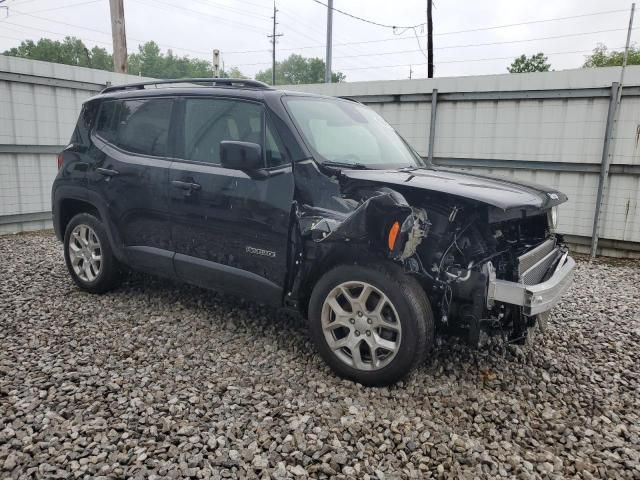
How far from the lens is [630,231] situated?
270 inches

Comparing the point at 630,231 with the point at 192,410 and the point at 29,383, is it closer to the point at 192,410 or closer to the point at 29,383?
the point at 192,410

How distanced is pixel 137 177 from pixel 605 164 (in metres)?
6.23

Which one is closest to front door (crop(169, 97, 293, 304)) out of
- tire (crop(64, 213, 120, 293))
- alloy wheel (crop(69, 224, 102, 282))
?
tire (crop(64, 213, 120, 293))

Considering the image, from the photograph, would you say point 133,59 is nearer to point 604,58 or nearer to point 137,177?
point 604,58

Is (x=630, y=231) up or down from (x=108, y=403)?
up

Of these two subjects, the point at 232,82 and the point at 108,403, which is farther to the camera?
the point at 232,82

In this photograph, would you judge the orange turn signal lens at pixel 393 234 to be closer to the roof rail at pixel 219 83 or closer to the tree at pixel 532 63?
the roof rail at pixel 219 83

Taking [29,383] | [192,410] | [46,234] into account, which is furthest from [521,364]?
[46,234]

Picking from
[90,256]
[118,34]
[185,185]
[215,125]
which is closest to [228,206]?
[185,185]

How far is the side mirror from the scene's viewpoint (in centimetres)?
311

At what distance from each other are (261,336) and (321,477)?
160cm

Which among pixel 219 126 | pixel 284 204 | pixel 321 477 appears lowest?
pixel 321 477

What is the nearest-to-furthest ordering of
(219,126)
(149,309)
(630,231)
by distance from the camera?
1. (219,126)
2. (149,309)
3. (630,231)

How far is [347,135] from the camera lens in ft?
12.1
